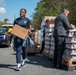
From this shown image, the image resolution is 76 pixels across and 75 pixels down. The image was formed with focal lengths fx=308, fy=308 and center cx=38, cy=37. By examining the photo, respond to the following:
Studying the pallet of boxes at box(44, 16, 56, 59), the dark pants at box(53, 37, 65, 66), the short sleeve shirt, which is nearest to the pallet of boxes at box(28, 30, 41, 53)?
the pallet of boxes at box(44, 16, 56, 59)

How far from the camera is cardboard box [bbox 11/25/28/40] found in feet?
33.4

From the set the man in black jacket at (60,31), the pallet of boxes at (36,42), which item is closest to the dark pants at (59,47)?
the man in black jacket at (60,31)

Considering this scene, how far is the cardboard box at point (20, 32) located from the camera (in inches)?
401

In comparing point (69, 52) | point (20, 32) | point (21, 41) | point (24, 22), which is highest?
point (24, 22)

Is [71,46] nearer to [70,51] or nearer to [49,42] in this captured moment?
[70,51]

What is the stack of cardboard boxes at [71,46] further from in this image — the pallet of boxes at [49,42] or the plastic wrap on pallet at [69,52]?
the pallet of boxes at [49,42]

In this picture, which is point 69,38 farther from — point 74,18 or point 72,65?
point 74,18

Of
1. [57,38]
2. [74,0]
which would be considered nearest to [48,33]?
[57,38]

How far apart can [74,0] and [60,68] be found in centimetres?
1819

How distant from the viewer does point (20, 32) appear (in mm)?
10227

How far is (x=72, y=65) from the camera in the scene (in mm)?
10016

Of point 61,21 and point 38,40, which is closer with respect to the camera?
point 61,21

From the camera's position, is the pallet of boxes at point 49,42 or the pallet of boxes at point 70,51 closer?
the pallet of boxes at point 70,51

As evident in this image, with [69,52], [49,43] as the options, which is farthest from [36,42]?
[69,52]
